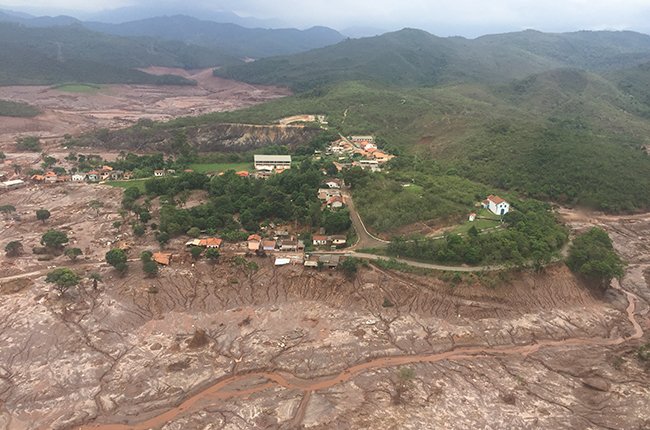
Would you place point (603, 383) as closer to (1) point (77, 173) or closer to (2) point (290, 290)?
(2) point (290, 290)

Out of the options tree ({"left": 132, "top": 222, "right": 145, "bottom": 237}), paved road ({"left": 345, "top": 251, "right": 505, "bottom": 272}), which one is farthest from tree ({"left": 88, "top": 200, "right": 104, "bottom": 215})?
paved road ({"left": 345, "top": 251, "right": 505, "bottom": 272})

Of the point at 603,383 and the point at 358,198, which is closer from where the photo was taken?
the point at 603,383

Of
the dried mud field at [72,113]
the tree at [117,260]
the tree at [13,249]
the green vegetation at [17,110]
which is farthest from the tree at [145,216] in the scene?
the green vegetation at [17,110]

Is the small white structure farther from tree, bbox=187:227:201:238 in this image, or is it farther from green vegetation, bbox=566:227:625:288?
green vegetation, bbox=566:227:625:288

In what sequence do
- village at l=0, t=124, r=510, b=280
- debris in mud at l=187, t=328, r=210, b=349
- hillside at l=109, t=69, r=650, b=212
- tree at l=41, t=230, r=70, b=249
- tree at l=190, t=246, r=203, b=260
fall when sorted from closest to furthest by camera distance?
debris in mud at l=187, t=328, r=210, b=349
tree at l=190, t=246, r=203, b=260
village at l=0, t=124, r=510, b=280
tree at l=41, t=230, r=70, b=249
hillside at l=109, t=69, r=650, b=212

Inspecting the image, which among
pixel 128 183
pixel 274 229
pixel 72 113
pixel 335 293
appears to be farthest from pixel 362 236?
pixel 72 113

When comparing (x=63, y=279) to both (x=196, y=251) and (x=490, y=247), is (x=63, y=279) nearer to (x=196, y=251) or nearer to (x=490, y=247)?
(x=196, y=251)

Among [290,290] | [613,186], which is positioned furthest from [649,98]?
[290,290]
